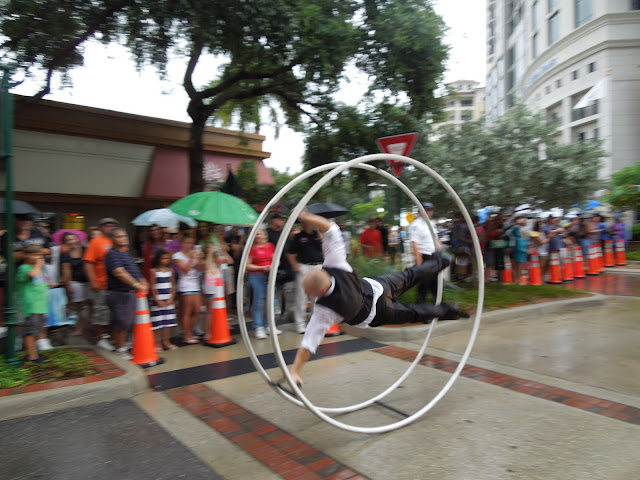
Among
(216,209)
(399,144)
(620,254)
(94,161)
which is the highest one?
(94,161)

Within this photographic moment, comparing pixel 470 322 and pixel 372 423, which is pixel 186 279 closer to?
pixel 372 423

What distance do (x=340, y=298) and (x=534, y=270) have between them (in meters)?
10.1

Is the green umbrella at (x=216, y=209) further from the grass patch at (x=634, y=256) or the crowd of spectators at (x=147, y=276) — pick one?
the grass patch at (x=634, y=256)

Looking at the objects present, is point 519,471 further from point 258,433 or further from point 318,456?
point 258,433

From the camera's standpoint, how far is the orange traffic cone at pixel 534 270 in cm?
1231

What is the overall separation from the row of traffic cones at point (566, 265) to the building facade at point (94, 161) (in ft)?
31.1

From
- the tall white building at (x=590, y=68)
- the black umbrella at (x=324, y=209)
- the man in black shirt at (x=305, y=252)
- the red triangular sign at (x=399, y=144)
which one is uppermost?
the tall white building at (x=590, y=68)

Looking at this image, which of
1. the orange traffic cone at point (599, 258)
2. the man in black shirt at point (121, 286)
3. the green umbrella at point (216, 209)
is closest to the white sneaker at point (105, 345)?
the man in black shirt at point (121, 286)

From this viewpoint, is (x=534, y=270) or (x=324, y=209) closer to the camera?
(x=324, y=209)

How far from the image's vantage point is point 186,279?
7129mm

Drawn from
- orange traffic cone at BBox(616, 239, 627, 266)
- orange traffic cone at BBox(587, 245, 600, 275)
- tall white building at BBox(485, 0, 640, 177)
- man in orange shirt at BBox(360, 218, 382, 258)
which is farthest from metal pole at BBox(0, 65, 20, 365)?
tall white building at BBox(485, 0, 640, 177)

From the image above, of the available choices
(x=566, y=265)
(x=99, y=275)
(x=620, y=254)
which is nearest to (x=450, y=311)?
(x=99, y=275)

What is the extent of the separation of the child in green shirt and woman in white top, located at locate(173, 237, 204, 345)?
5.97 feet

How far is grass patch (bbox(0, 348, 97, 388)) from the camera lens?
4781mm
